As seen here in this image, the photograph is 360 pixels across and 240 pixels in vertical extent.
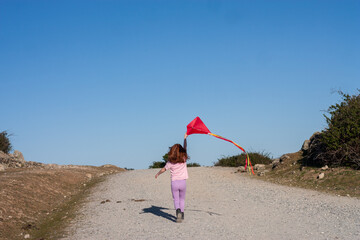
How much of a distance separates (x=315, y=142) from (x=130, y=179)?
35.6 feet

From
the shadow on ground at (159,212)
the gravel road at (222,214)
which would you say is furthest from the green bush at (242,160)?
the shadow on ground at (159,212)

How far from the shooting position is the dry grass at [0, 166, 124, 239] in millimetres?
11086

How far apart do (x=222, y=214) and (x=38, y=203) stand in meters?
7.47

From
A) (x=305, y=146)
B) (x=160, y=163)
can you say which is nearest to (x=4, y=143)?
(x=160, y=163)

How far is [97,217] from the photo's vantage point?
11938 mm

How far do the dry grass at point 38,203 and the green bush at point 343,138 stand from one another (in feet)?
40.0

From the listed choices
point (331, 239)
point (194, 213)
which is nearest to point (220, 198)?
point (194, 213)

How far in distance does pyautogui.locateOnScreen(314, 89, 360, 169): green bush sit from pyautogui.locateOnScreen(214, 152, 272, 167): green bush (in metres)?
7.90

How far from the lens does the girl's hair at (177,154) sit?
33.6 feet

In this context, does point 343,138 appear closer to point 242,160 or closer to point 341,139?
point 341,139

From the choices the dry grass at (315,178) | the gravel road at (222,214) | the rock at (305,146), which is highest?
the rock at (305,146)

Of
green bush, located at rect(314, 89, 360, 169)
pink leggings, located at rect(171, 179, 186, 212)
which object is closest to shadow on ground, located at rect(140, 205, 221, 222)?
pink leggings, located at rect(171, 179, 186, 212)

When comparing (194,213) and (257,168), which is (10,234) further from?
(257,168)

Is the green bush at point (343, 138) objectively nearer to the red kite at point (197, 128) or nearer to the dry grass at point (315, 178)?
the dry grass at point (315, 178)
